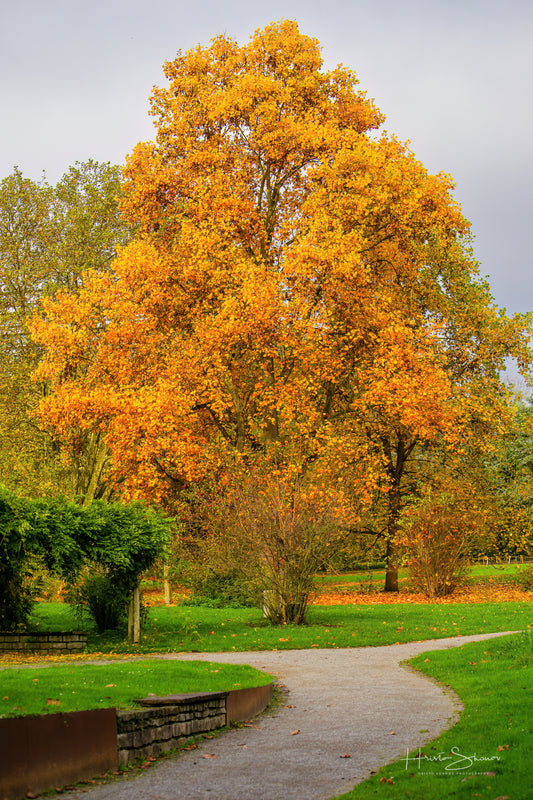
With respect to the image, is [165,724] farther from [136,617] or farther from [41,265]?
[41,265]

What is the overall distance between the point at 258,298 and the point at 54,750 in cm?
1657

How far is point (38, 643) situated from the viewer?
16.2 metres

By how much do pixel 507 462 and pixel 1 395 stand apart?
27.8 metres

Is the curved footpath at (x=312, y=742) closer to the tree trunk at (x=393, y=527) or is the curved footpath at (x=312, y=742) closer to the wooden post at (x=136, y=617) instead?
the wooden post at (x=136, y=617)

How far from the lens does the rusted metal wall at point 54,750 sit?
257 inches

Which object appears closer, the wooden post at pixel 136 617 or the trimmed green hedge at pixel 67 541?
the trimmed green hedge at pixel 67 541

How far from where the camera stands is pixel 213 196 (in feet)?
83.4

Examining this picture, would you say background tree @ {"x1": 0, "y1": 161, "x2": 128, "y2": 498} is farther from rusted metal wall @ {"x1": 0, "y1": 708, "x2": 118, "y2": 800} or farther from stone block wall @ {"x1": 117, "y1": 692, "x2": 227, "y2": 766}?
rusted metal wall @ {"x1": 0, "y1": 708, "x2": 118, "y2": 800}

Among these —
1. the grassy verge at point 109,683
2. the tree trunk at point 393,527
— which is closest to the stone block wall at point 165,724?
the grassy verge at point 109,683

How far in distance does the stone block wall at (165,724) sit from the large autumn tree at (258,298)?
1167cm

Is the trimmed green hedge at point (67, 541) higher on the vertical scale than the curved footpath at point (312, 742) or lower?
higher

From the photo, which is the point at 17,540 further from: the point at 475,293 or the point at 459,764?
the point at 475,293

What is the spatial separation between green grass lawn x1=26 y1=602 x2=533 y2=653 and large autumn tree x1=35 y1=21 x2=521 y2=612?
336cm

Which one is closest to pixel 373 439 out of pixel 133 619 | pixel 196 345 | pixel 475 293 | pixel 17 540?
pixel 475 293
